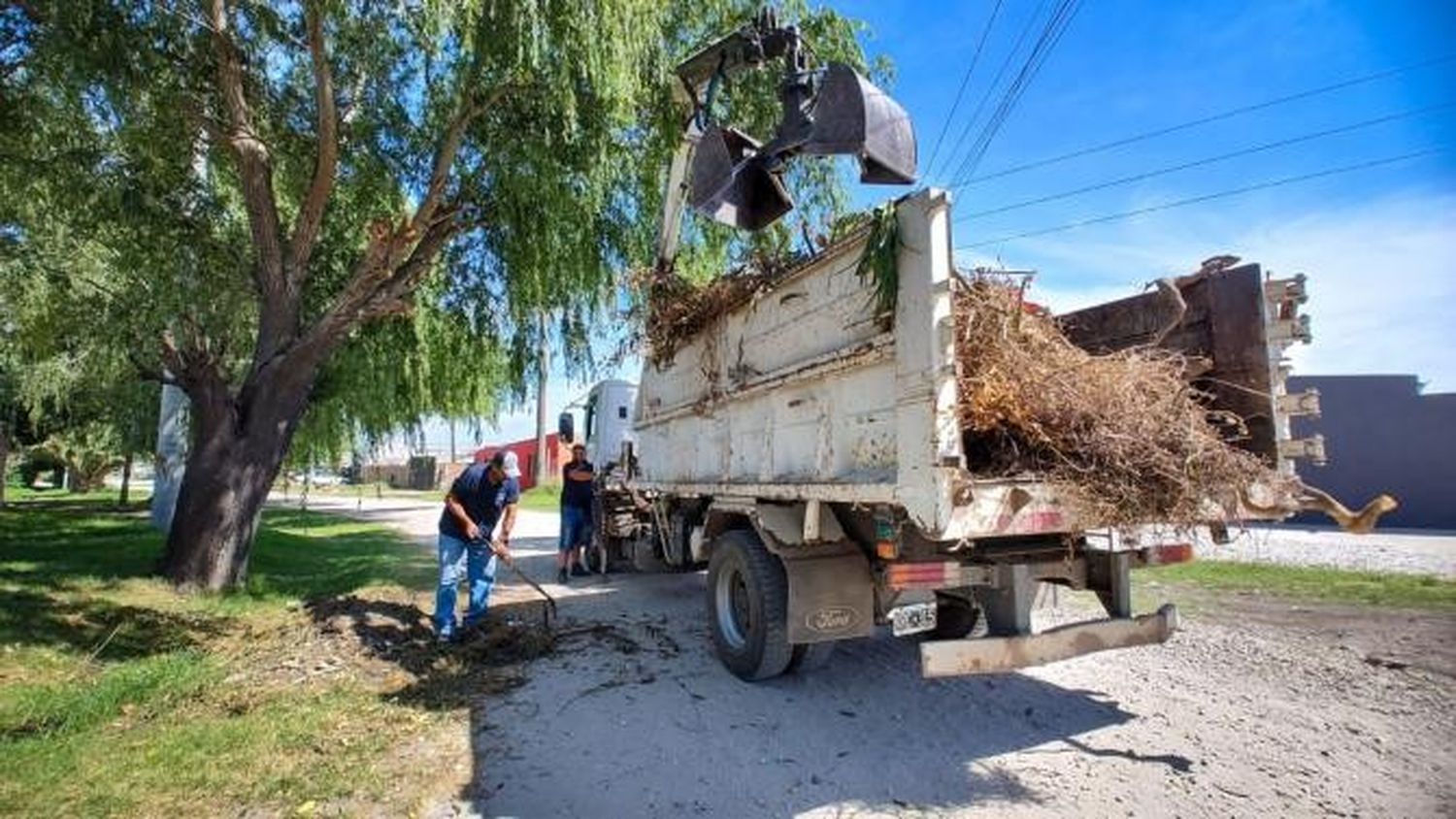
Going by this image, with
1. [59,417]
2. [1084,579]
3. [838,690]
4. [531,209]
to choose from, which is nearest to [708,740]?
[838,690]

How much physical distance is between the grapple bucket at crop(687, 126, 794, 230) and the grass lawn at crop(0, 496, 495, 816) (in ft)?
11.6

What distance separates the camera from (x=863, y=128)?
4.25 meters

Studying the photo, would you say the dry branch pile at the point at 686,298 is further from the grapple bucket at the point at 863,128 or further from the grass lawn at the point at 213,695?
the grass lawn at the point at 213,695

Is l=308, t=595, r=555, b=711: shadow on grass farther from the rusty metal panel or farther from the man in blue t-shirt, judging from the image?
the rusty metal panel

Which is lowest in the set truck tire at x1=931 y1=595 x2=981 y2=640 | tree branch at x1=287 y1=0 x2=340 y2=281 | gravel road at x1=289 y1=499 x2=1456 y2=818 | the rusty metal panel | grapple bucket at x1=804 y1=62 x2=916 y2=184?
gravel road at x1=289 y1=499 x2=1456 y2=818

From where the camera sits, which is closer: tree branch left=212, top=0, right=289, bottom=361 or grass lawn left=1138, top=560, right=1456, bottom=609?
tree branch left=212, top=0, right=289, bottom=361

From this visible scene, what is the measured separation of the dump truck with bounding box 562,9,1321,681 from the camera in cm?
371

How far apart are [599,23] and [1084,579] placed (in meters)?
5.79

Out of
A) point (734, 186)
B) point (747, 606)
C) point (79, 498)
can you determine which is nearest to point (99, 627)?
point (747, 606)

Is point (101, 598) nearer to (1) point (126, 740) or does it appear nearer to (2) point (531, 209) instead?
(1) point (126, 740)

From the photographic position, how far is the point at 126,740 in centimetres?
433

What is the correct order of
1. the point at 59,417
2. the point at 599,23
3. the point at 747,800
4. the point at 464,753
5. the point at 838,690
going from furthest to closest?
the point at 59,417 → the point at 599,23 → the point at 838,690 → the point at 464,753 → the point at 747,800

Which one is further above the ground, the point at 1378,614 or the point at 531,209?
the point at 531,209

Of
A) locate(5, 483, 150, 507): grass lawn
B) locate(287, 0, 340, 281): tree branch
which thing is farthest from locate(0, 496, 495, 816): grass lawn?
locate(5, 483, 150, 507): grass lawn
